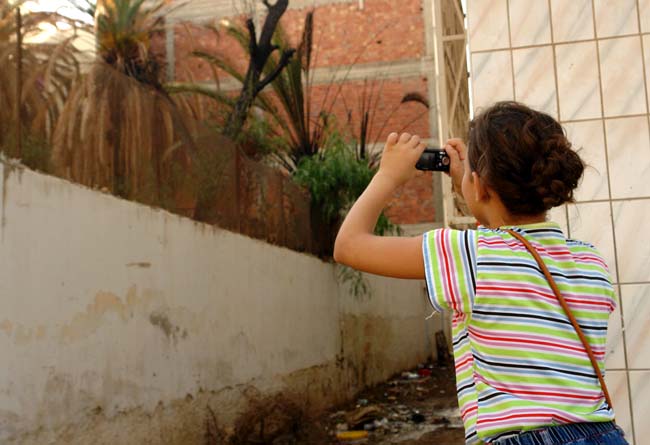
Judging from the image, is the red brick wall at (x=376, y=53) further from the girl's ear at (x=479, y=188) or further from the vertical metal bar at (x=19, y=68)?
the girl's ear at (x=479, y=188)

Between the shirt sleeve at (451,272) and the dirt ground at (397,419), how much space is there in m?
5.98

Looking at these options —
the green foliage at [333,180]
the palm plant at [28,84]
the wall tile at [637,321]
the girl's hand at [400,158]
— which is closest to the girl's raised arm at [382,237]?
the girl's hand at [400,158]

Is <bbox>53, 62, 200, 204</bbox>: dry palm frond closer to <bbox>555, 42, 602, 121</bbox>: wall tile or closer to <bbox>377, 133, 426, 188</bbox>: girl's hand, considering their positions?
<bbox>555, 42, 602, 121</bbox>: wall tile

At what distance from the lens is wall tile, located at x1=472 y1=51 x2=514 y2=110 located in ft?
9.56

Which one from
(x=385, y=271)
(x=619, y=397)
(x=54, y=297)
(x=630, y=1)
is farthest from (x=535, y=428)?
(x=54, y=297)

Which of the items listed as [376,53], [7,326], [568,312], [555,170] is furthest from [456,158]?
[376,53]

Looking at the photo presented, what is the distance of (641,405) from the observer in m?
2.70

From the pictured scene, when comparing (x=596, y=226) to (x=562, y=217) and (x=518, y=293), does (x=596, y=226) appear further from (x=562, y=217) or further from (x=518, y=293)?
(x=518, y=293)

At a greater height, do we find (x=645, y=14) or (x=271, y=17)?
(x=271, y=17)

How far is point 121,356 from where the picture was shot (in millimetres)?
4867

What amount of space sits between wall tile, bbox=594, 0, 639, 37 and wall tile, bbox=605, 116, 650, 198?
0.34 m

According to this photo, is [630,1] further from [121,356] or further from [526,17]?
[121,356]

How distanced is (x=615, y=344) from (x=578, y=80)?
986 millimetres

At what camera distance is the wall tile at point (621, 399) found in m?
2.70
